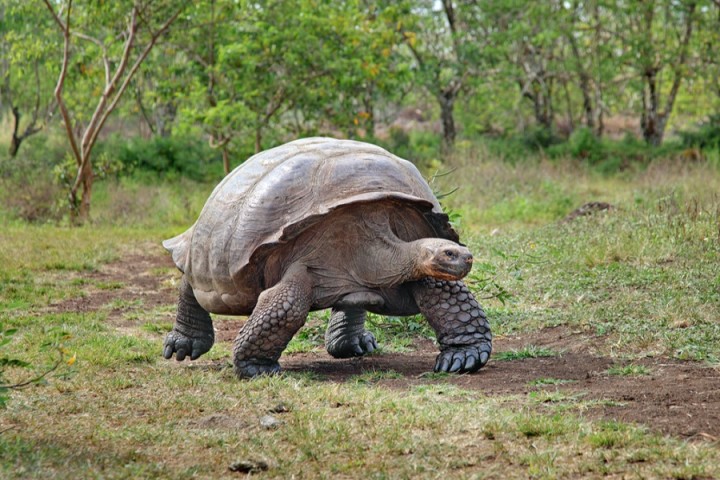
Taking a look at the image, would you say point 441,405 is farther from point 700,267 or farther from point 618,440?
point 700,267

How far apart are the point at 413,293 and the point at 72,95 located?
20.5m

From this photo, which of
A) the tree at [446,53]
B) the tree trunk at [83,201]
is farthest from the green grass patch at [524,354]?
the tree at [446,53]

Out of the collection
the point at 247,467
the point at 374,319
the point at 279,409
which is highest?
the point at 247,467

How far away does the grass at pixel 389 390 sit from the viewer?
322cm

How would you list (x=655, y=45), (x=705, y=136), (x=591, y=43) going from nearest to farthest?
(x=655, y=45) < (x=705, y=136) < (x=591, y=43)

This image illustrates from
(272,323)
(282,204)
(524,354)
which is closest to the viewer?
(272,323)

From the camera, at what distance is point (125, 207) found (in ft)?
46.3

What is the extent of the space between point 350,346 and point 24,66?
37.6 ft

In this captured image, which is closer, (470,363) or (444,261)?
(444,261)

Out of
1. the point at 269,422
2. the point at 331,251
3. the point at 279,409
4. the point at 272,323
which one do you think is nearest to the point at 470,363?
the point at 331,251

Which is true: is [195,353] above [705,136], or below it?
above

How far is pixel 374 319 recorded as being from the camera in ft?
22.4

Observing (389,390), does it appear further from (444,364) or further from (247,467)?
(247,467)

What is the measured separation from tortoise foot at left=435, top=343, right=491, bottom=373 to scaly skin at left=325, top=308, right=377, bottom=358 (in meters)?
0.95
